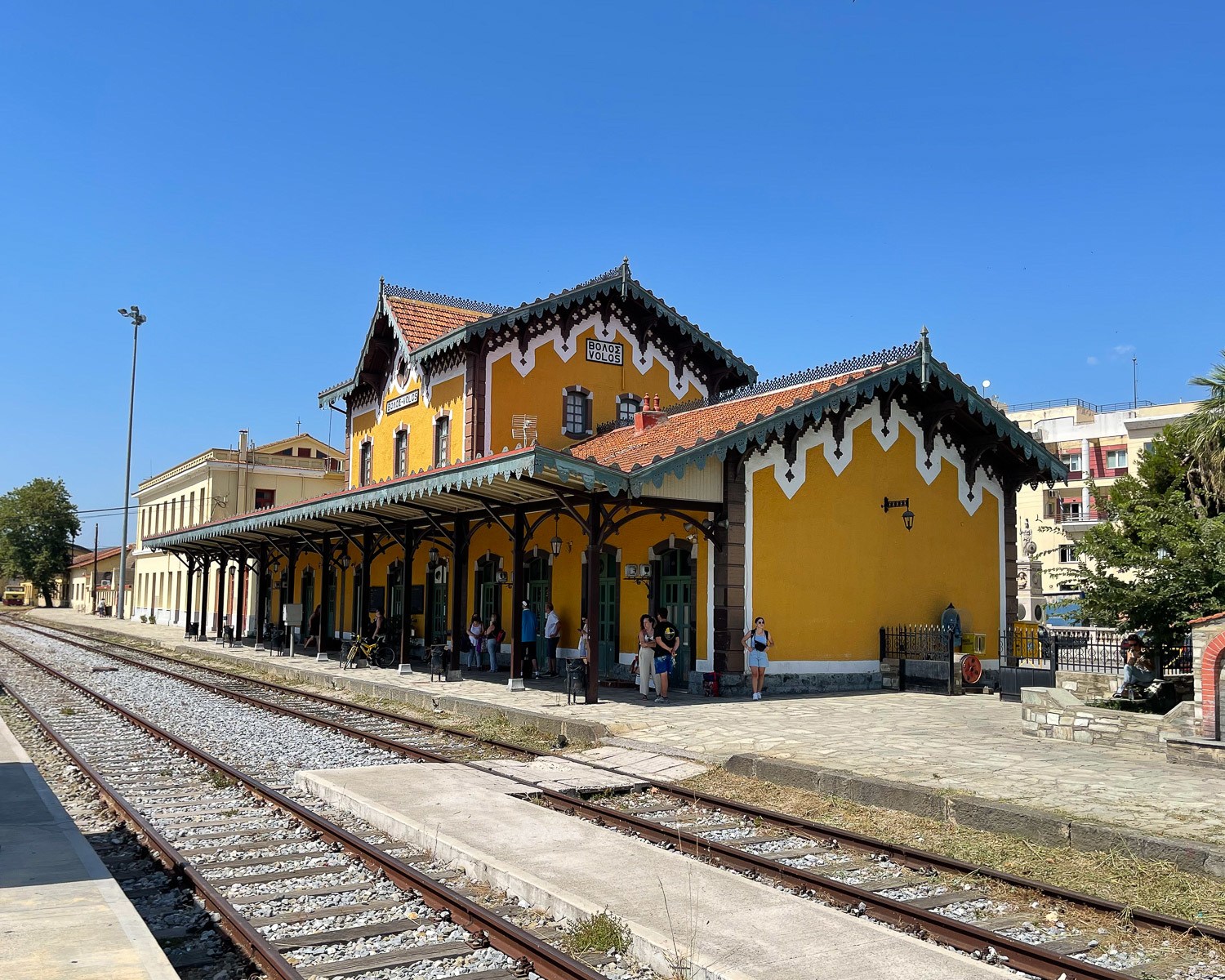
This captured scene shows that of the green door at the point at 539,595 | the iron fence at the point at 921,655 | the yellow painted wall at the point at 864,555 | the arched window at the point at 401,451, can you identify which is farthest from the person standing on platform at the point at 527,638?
the arched window at the point at 401,451

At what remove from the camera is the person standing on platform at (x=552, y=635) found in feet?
67.1

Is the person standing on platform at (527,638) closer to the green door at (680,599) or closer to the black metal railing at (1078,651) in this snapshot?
the green door at (680,599)

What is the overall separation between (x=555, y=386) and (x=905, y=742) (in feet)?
47.5

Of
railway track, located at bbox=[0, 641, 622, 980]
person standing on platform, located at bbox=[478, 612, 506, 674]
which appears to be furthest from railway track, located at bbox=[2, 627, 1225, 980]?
person standing on platform, located at bbox=[478, 612, 506, 674]

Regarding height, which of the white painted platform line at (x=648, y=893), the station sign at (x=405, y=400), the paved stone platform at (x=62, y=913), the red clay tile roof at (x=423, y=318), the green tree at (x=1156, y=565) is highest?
the red clay tile roof at (x=423, y=318)

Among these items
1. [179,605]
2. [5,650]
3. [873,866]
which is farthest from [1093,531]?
[179,605]

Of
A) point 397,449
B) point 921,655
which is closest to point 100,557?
point 397,449

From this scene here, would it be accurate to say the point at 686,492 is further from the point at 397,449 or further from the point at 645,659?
the point at 397,449

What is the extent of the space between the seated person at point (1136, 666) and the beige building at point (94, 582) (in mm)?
62178

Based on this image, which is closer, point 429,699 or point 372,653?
point 429,699

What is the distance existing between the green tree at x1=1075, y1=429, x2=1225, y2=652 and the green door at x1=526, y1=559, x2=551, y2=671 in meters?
10.9

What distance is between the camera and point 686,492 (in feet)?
55.1

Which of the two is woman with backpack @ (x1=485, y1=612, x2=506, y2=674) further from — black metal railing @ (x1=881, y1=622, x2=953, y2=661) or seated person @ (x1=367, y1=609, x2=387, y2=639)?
black metal railing @ (x1=881, y1=622, x2=953, y2=661)

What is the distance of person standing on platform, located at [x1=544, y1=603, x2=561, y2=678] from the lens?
2045 centimetres
